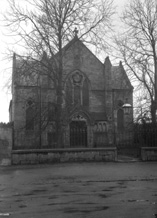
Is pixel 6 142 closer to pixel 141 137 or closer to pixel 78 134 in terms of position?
pixel 78 134

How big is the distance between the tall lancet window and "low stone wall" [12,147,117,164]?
16.4m

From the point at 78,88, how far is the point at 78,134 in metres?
7.02

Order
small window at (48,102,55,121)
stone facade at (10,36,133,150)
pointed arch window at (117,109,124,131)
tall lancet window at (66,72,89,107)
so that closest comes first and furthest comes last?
small window at (48,102,55,121), stone facade at (10,36,133,150), tall lancet window at (66,72,89,107), pointed arch window at (117,109,124,131)

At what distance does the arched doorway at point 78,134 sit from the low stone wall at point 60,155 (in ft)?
28.9

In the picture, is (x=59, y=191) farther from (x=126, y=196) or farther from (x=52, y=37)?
(x=52, y=37)

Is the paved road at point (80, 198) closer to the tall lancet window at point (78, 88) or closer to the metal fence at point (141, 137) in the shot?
the metal fence at point (141, 137)

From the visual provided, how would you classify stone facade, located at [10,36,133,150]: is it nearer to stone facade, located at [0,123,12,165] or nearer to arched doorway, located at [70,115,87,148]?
arched doorway, located at [70,115,87,148]

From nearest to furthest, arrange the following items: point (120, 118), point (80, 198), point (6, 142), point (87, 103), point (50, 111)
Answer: point (80, 198) → point (50, 111) → point (6, 142) → point (87, 103) → point (120, 118)

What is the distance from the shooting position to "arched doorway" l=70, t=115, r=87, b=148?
27.4 metres

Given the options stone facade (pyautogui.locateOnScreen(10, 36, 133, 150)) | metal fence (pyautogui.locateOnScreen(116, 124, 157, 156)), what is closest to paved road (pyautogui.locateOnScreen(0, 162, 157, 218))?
metal fence (pyautogui.locateOnScreen(116, 124, 157, 156))

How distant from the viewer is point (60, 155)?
1667 cm

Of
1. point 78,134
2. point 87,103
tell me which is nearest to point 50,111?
point 78,134

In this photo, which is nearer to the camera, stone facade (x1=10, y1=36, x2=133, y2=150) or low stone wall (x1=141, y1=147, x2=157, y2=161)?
low stone wall (x1=141, y1=147, x2=157, y2=161)

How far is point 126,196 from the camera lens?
7.26 metres
